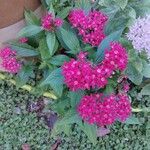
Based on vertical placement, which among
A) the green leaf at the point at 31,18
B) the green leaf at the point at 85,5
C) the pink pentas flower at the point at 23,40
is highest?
the green leaf at the point at 31,18

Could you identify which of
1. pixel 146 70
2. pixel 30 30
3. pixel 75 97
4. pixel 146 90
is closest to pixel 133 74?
pixel 146 70

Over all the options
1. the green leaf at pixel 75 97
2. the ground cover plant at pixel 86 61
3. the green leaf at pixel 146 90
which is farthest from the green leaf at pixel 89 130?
the green leaf at pixel 146 90

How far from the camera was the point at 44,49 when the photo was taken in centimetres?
186

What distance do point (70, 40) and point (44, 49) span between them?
0.45ft

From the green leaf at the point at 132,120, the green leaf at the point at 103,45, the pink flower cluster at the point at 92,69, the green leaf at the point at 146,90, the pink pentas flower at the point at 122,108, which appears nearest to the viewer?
the pink flower cluster at the point at 92,69

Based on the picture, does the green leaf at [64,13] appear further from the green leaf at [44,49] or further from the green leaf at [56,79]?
the green leaf at [56,79]

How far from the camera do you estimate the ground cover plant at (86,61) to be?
162 cm

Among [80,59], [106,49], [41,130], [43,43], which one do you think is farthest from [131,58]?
[41,130]

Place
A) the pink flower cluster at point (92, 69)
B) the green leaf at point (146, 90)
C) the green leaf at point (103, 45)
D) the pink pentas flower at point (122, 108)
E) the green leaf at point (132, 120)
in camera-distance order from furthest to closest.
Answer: the green leaf at point (146, 90) < the green leaf at point (132, 120) < the green leaf at point (103, 45) < the pink pentas flower at point (122, 108) < the pink flower cluster at point (92, 69)

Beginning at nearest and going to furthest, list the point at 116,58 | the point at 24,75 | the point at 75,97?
the point at 116,58, the point at 75,97, the point at 24,75

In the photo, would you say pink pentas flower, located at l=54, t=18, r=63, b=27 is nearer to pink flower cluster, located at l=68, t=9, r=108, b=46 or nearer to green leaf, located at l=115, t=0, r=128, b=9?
pink flower cluster, located at l=68, t=9, r=108, b=46

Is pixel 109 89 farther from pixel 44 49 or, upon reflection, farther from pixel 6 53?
pixel 6 53

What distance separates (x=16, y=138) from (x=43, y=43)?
54 cm

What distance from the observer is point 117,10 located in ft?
6.38
